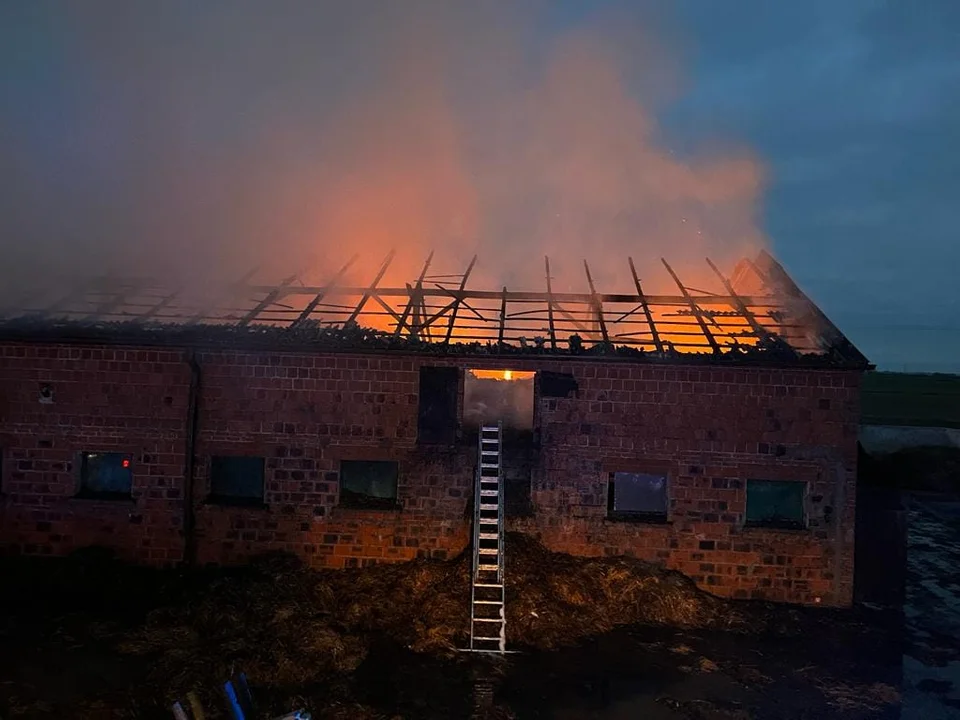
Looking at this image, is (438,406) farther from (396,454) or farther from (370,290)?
(370,290)

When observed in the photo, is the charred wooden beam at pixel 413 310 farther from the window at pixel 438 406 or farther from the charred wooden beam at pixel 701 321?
the charred wooden beam at pixel 701 321

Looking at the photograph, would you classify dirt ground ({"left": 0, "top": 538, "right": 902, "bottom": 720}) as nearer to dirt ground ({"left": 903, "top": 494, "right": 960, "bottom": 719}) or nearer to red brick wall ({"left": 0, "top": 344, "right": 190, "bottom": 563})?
dirt ground ({"left": 903, "top": 494, "right": 960, "bottom": 719})

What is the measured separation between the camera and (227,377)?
32.7 ft

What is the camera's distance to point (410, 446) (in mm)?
9797

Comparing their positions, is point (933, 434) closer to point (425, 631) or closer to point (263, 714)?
point (425, 631)

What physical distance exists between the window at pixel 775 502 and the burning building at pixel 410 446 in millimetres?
30

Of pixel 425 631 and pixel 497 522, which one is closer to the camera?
pixel 425 631

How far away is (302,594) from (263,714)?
2.36m

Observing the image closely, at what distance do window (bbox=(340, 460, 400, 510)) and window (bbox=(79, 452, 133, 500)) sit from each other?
3488mm

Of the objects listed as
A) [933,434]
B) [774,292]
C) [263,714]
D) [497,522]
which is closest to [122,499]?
[263,714]

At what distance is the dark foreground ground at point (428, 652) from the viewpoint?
7062 mm

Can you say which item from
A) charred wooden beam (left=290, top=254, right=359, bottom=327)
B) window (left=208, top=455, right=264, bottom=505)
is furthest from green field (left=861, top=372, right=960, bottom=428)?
window (left=208, top=455, right=264, bottom=505)

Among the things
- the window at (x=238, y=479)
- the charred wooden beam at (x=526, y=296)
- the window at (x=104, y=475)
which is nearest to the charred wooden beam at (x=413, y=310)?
the charred wooden beam at (x=526, y=296)

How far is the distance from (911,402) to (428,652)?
139 feet
